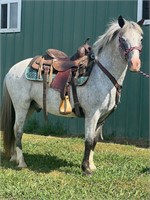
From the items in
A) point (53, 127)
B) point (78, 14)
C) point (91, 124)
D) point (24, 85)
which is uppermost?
point (78, 14)

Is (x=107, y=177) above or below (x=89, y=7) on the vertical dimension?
below

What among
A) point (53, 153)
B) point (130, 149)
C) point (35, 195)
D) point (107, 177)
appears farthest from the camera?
point (130, 149)

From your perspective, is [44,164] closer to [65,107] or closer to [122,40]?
[65,107]

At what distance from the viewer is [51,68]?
5.28 metres

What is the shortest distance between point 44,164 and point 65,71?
142cm

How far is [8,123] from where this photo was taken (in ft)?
18.9

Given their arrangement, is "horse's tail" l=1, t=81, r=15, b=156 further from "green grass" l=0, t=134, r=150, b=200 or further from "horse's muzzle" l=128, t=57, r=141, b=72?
"horse's muzzle" l=128, t=57, r=141, b=72

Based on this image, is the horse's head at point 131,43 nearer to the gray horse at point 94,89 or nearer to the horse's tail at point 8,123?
the gray horse at point 94,89

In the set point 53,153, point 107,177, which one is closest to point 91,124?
point 107,177

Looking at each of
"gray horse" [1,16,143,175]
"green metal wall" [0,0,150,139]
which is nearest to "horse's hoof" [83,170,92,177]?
"gray horse" [1,16,143,175]

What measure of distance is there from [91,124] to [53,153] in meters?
1.62

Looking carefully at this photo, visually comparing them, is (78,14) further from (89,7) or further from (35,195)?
(35,195)

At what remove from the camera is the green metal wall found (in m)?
7.76

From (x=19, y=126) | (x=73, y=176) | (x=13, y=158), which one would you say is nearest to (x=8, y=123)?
(x=19, y=126)
